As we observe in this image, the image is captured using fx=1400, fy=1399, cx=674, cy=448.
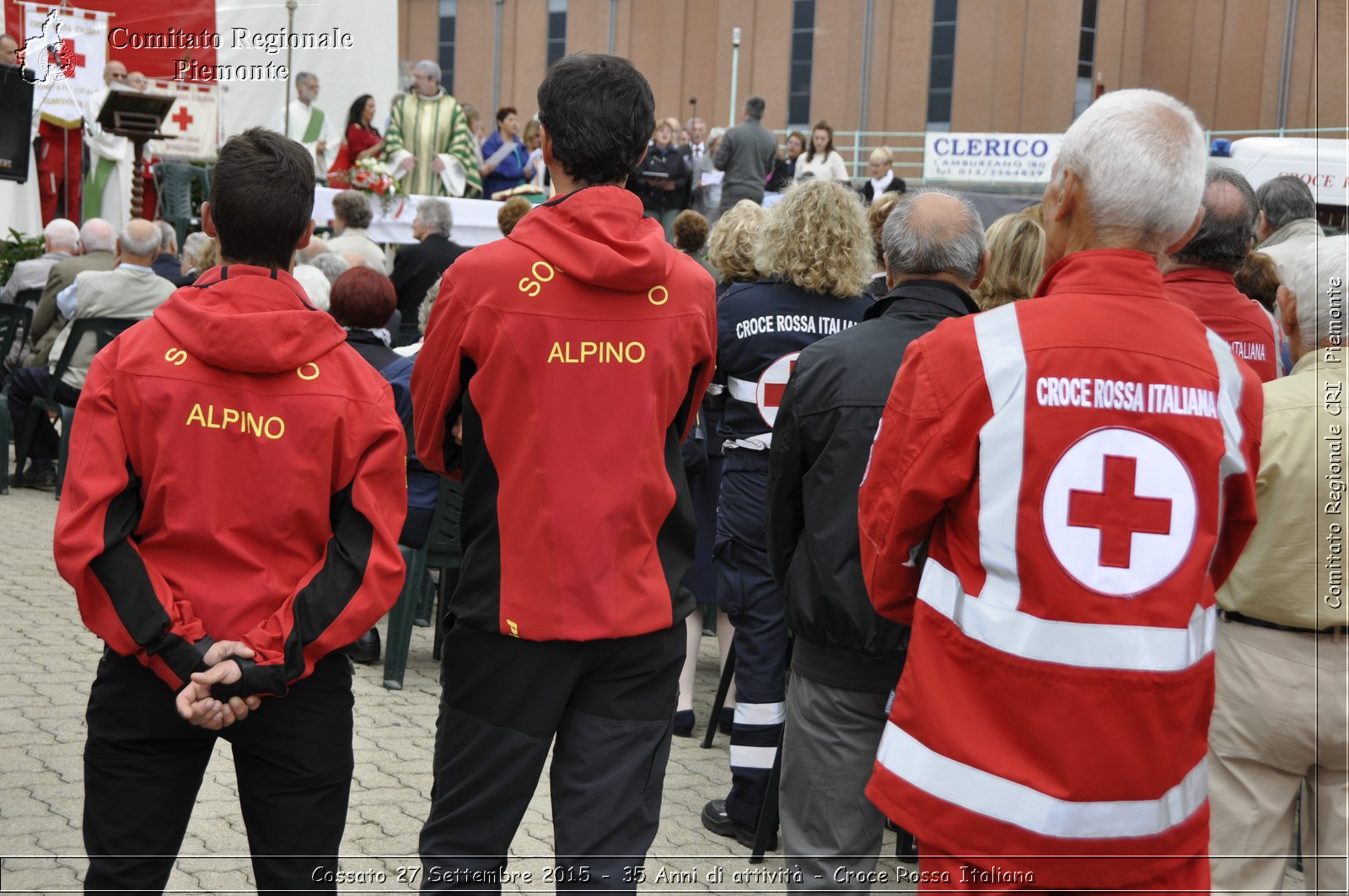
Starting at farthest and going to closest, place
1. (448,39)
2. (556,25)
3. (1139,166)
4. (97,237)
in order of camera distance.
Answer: (448,39)
(556,25)
(97,237)
(1139,166)

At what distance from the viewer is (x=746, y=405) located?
489cm

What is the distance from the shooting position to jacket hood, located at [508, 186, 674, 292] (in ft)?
9.23

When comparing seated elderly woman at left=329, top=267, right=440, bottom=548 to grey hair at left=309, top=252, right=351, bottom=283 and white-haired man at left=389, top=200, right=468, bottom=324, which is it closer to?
grey hair at left=309, top=252, right=351, bottom=283

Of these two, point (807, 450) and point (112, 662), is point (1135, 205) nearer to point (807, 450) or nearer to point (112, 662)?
point (807, 450)

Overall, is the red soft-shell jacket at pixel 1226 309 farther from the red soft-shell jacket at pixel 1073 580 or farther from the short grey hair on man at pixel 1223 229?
the red soft-shell jacket at pixel 1073 580

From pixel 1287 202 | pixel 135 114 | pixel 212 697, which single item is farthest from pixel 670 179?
pixel 212 697

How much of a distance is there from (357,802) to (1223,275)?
10.7 ft

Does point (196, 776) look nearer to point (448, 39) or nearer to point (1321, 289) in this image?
point (1321, 289)

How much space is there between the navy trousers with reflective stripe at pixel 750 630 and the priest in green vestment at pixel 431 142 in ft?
33.2

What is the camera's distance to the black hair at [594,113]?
9.38ft

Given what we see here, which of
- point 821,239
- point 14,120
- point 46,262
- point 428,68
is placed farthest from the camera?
point 428,68

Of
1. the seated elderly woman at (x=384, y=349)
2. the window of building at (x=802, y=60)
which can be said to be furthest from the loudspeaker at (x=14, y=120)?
the window of building at (x=802, y=60)

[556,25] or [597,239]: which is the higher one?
[556,25]

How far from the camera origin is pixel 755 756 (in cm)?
471
